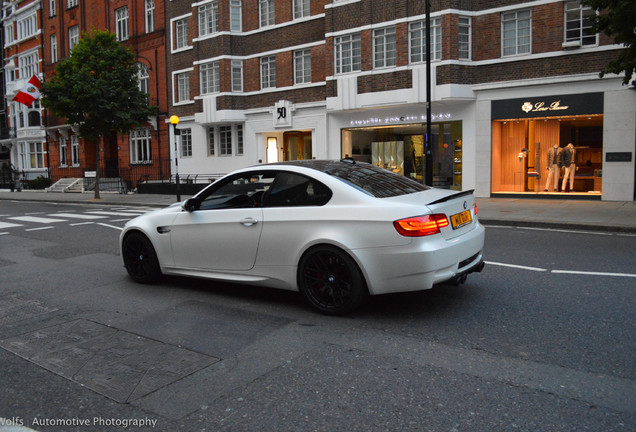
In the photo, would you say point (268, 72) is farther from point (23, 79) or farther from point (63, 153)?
point (23, 79)

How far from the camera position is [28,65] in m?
45.9

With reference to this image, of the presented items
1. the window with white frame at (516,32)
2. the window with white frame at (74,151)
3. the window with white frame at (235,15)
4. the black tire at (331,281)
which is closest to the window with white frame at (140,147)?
the window with white frame at (74,151)

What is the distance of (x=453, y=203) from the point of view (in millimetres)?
5355

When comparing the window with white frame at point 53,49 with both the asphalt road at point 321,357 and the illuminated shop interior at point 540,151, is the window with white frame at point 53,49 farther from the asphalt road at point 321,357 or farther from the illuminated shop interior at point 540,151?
the asphalt road at point 321,357

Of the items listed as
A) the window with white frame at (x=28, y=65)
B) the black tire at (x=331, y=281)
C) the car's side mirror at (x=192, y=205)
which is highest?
the window with white frame at (x=28, y=65)

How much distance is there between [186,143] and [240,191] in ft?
87.9

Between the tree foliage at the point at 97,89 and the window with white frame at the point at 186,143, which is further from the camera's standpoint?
the window with white frame at the point at 186,143

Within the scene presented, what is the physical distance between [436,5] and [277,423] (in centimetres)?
2020

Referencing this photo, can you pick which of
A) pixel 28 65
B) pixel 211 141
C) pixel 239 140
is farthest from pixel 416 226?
pixel 28 65

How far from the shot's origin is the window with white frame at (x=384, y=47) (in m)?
22.2

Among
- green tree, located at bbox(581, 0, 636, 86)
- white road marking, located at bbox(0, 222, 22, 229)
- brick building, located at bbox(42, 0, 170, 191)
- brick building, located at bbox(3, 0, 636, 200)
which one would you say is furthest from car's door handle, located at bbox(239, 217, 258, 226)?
brick building, located at bbox(42, 0, 170, 191)

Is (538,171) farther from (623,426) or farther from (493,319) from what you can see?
(623,426)

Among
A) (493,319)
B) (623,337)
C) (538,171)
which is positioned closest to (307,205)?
(493,319)

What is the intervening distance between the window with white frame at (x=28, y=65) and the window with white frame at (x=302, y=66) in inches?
1135
